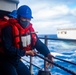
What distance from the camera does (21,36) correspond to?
2.64 metres

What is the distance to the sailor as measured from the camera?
8.27 ft

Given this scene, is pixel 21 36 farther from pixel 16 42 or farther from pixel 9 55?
pixel 9 55

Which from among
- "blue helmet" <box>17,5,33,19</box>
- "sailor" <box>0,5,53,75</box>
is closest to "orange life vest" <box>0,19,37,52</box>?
"sailor" <box>0,5,53,75</box>

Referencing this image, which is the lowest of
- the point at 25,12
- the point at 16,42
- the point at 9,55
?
the point at 9,55

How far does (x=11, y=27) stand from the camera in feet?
8.41

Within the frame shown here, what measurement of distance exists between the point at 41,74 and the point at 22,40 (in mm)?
475

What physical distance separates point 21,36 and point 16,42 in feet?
0.31

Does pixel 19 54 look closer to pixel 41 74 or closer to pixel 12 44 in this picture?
pixel 12 44

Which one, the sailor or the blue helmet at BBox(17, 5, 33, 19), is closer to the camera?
the sailor

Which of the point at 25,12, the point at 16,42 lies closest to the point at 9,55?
the point at 16,42

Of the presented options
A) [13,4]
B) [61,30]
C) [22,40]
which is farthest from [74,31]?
[22,40]

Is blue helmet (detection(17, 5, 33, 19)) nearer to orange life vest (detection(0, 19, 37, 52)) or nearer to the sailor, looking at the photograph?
the sailor

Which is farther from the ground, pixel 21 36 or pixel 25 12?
pixel 25 12

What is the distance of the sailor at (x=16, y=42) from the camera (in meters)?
2.52
